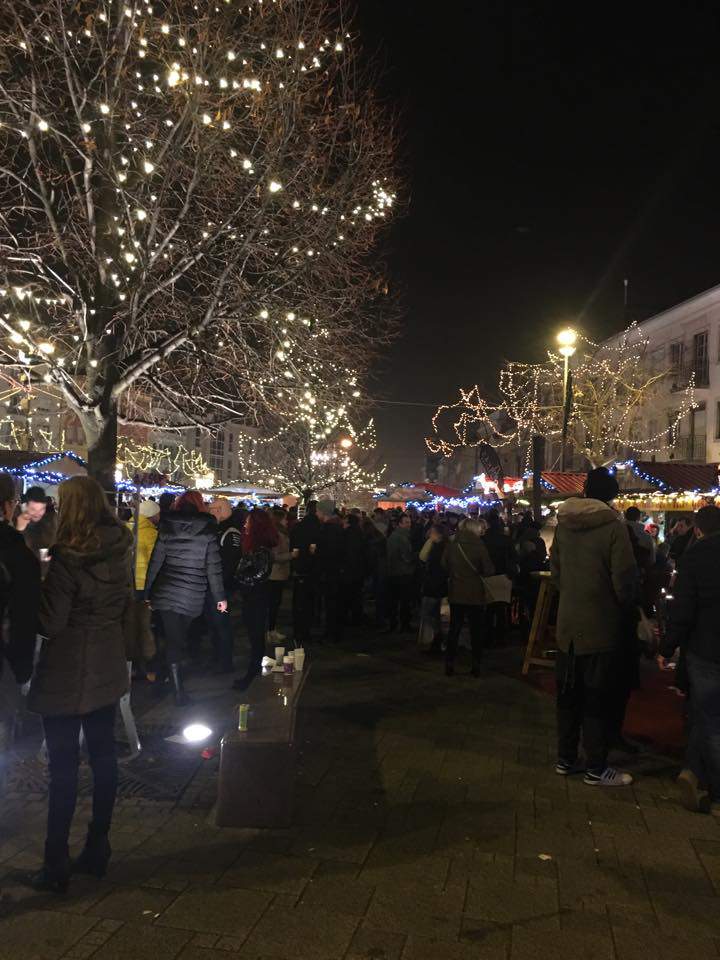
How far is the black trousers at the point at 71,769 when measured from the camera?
370 centimetres

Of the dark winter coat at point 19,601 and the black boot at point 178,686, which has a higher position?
the dark winter coat at point 19,601

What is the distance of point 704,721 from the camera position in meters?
4.89

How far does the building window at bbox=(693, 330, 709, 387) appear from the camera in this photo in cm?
3136

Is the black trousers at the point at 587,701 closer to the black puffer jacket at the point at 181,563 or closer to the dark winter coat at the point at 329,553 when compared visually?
the black puffer jacket at the point at 181,563

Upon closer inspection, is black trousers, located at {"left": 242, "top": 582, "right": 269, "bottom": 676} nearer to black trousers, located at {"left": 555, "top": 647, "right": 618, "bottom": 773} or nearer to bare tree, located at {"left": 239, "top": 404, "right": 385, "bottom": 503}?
black trousers, located at {"left": 555, "top": 647, "right": 618, "bottom": 773}

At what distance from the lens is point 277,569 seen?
9297 mm

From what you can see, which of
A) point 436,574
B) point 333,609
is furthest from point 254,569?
point 333,609

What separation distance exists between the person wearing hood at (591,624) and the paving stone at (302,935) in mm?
2552

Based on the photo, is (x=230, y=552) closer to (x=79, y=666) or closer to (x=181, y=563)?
(x=181, y=563)

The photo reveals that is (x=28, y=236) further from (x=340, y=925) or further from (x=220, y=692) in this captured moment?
(x=340, y=925)

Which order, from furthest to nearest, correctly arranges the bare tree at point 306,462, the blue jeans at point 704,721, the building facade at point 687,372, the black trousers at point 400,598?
Result: 1. the bare tree at point 306,462
2. the building facade at point 687,372
3. the black trousers at point 400,598
4. the blue jeans at point 704,721

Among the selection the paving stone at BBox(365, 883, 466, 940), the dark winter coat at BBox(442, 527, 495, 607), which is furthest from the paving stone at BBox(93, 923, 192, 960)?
the dark winter coat at BBox(442, 527, 495, 607)

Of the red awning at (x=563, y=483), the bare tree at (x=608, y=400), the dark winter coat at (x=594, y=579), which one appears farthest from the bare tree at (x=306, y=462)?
the dark winter coat at (x=594, y=579)

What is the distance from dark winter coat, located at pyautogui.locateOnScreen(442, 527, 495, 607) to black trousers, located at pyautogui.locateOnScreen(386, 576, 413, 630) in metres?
3.53
